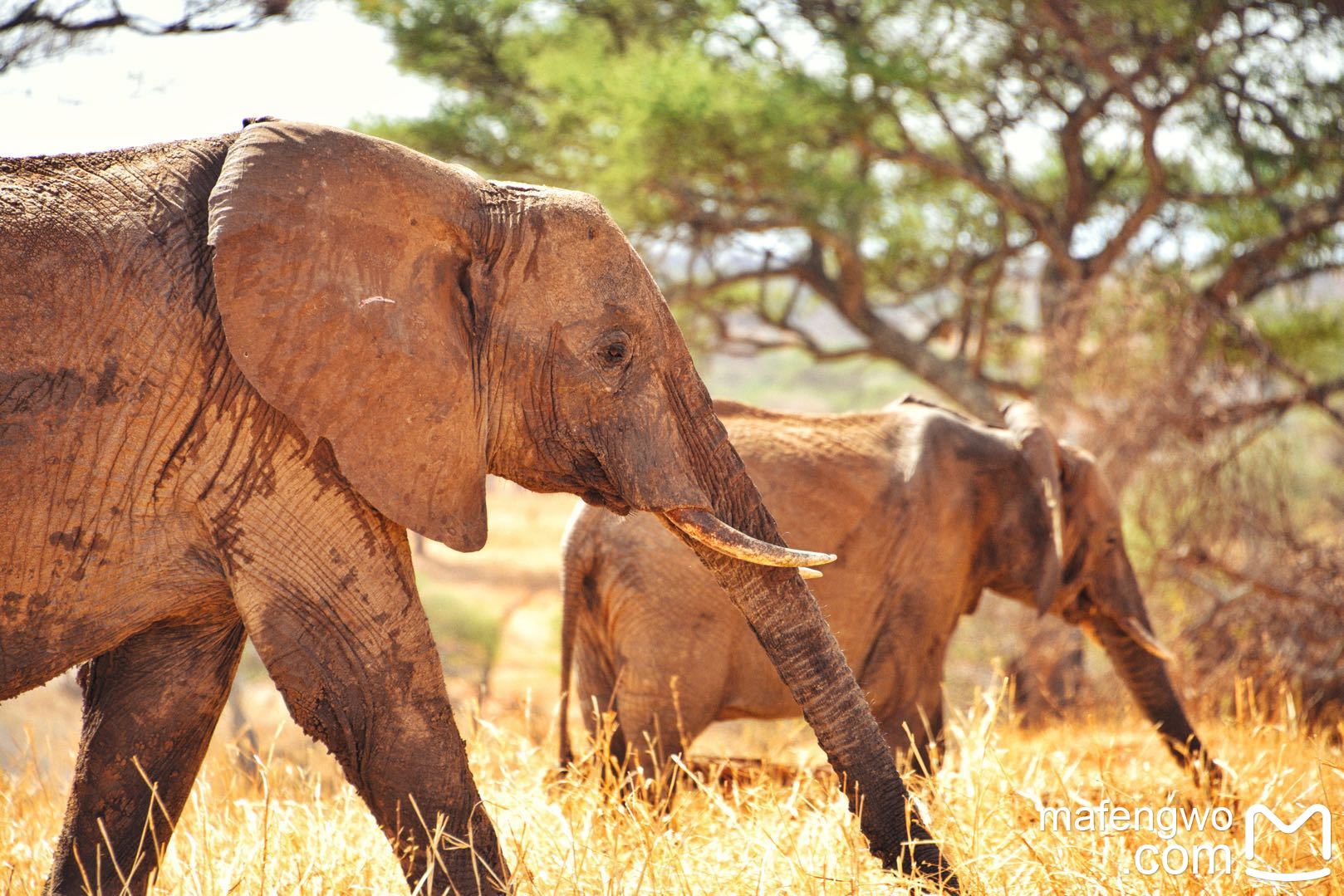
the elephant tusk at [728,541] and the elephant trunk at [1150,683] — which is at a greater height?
the elephant tusk at [728,541]

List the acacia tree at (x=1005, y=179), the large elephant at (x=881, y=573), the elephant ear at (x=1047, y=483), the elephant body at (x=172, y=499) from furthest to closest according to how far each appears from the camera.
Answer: the acacia tree at (x=1005, y=179) < the elephant ear at (x=1047, y=483) < the large elephant at (x=881, y=573) < the elephant body at (x=172, y=499)

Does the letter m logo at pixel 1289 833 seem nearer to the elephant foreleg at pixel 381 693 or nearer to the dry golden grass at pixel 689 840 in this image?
the dry golden grass at pixel 689 840

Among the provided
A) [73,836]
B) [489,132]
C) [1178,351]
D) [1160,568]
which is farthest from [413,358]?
[489,132]

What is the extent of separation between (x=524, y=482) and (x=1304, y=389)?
7322mm

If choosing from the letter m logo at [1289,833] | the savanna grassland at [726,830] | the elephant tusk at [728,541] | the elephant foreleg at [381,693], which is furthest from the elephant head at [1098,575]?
the elephant foreleg at [381,693]

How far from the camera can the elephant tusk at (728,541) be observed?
2926 millimetres

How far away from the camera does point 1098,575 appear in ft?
18.4

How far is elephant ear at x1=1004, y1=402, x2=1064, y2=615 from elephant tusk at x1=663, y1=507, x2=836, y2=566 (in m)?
2.64

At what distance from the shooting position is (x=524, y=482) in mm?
3035

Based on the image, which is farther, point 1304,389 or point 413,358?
point 1304,389

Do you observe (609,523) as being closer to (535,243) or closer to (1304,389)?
(535,243)

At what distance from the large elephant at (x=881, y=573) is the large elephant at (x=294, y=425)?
1.70m

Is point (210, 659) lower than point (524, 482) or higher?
lower

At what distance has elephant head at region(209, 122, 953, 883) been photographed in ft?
8.45
